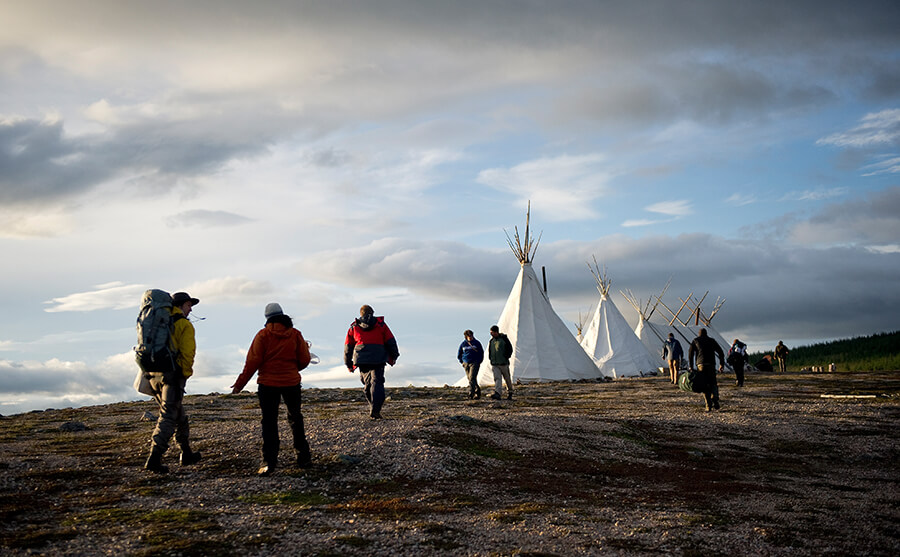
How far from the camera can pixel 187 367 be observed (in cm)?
946

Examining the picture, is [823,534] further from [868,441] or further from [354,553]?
[868,441]

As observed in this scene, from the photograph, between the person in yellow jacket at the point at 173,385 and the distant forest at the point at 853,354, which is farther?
the distant forest at the point at 853,354

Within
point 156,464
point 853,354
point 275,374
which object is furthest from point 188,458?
point 853,354

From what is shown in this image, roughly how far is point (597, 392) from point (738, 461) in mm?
13463

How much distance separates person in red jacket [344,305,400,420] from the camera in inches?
508

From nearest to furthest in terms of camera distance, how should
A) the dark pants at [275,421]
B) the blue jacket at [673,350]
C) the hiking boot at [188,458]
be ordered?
the dark pants at [275,421] < the hiking boot at [188,458] < the blue jacket at [673,350]

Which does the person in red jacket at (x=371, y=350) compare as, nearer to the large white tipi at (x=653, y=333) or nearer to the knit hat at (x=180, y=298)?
the knit hat at (x=180, y=298)

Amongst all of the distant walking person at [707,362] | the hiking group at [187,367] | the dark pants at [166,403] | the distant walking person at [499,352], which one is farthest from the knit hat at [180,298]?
the distant walking person at [707,362]

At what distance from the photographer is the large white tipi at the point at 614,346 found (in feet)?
134

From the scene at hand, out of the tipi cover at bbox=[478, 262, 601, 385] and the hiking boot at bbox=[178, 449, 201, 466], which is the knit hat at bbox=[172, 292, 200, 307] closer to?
the hiking boot at bbox=[178, 449, 201, 466]

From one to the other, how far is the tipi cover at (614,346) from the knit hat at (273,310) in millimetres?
32912

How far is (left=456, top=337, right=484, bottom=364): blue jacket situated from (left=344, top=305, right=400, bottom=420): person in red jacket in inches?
301

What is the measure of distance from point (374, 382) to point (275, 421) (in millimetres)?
3734

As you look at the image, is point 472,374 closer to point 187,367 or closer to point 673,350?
point 673,350
